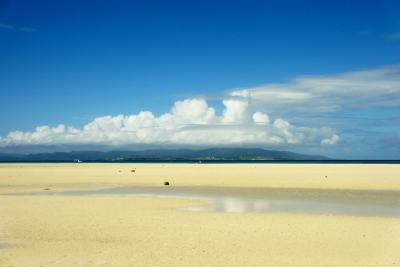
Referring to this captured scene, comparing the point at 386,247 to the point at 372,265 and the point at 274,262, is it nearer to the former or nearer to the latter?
the point at 372,265

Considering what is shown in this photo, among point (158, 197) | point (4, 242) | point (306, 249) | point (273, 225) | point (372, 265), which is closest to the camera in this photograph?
point (372, 265)

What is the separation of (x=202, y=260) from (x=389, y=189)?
90.3 ft

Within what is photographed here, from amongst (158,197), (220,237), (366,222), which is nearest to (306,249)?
(220,237)

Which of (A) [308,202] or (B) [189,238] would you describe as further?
(A) [308,202]

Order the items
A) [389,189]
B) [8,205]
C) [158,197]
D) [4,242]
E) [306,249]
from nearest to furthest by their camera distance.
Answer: [306,249] → [4,242] → [8,205] → [158,197] → [389,189]

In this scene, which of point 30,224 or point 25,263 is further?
point 30,224

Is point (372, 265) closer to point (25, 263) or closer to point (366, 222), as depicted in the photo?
point (366, 222)

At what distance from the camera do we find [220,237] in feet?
49.7

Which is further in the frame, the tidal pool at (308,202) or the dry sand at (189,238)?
the tidal pool at (308,202)

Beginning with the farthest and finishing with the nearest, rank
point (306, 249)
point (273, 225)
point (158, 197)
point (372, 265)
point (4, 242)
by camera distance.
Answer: point (158, 197) < point (273, 225) < point (4, 242) < point (306, 249) < point (372, 265)

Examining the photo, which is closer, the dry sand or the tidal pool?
the dry sand

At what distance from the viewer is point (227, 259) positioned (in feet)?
40.1

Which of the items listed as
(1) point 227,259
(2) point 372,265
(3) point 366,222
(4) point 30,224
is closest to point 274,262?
(1) point 227,259

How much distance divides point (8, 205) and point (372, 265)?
776 inches
